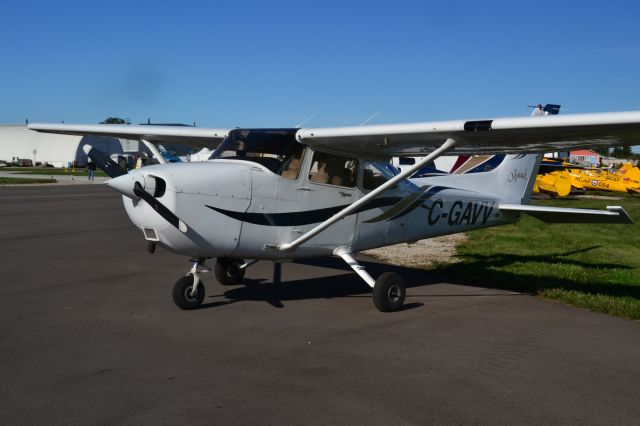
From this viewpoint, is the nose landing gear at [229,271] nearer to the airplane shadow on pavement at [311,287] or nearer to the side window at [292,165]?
the airplane shadow on pavement at [311,287]

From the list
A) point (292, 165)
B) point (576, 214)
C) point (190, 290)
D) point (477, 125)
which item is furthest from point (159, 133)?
point (576, 214)

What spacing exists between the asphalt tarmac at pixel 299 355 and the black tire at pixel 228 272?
0.16 m

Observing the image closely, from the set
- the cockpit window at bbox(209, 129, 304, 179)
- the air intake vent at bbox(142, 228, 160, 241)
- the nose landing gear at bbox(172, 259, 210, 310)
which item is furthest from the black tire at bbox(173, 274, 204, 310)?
the cockpit window at bbox(209, 129, 304, 179)

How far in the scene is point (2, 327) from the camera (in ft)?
19.4

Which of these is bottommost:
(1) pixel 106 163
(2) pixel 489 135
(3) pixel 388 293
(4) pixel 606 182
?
(3) pixel 388 293

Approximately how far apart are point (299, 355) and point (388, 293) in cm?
216

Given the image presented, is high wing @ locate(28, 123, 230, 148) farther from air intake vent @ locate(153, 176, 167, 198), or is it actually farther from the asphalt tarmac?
air intake vent @ locate(153, 176, 167, 198)

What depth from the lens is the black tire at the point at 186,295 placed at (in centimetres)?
671

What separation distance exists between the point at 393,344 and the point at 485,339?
0.97 m

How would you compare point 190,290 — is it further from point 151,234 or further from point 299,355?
point 299,355

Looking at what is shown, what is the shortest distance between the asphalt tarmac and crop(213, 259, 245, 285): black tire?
16 centimetres

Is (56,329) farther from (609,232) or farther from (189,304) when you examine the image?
(609,232)

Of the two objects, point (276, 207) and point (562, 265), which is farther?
point (562, 265)

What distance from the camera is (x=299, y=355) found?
523cm
